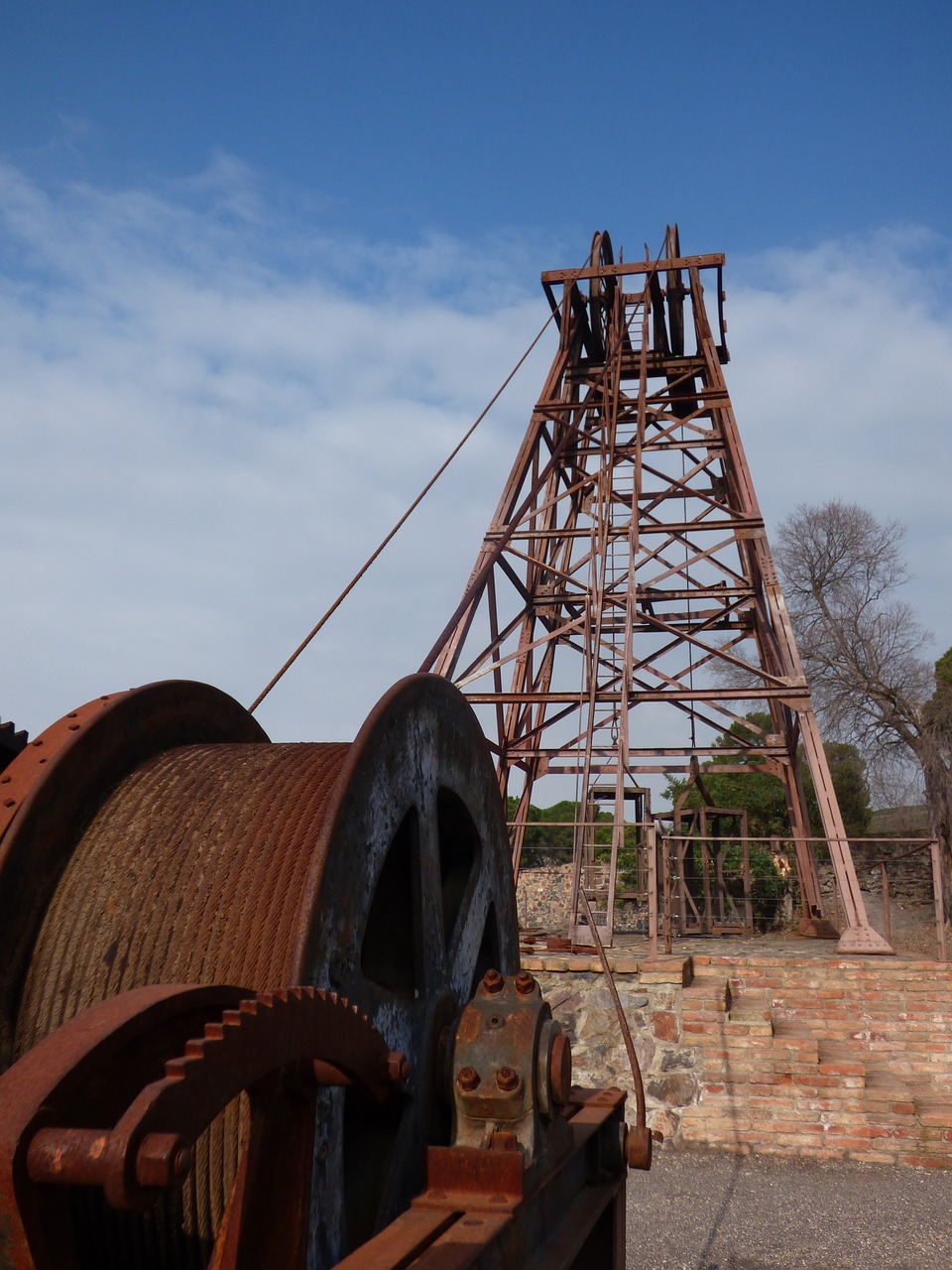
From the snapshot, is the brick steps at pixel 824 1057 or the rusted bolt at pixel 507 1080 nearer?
the rusted bolt at pixel 507 1080

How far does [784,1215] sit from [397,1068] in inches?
216

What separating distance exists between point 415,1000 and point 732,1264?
430 centimetres

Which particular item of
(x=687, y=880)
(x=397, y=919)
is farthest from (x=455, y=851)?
(x=687, y=880)

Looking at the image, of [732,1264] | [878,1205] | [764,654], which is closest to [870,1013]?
[878,1205]

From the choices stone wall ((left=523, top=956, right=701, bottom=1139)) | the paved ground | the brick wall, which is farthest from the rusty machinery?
stone wall ((left=523, top=956, right=701, bottom=1139))

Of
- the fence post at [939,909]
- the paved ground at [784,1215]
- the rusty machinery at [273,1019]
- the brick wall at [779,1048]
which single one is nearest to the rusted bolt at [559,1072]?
the rusty machinery at [273,1019]

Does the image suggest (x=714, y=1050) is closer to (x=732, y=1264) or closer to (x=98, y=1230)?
(x=732, y=1264)

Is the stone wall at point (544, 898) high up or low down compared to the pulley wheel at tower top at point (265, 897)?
up

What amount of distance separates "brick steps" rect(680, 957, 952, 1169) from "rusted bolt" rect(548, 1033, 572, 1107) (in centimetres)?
619

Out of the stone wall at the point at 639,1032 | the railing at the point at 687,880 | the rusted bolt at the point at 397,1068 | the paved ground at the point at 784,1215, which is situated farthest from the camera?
the railing at the point at 687,880

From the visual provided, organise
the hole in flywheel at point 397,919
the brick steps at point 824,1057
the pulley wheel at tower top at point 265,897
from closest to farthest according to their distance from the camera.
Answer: the pulley wheel at tower top at point 265,897 → the hole in flywheel at point 397,919 → the brick steps at point 824,1057

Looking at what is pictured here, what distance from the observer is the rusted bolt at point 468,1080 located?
2119mm

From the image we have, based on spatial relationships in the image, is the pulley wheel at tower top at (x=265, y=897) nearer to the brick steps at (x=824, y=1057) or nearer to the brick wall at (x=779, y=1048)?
the brick wall at (x=779, y=1048)

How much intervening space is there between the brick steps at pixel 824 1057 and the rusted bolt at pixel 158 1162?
7279 mm
